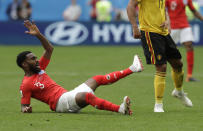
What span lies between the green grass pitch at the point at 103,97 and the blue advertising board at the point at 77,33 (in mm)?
4378

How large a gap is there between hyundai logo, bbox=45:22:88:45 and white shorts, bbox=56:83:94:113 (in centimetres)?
1570

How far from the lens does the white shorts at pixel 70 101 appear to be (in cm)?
807

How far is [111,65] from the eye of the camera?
1684cm

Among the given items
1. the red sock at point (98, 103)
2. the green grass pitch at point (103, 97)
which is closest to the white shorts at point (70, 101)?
the green grass pitch at point (103, 97)

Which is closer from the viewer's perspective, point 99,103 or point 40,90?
point 99,103

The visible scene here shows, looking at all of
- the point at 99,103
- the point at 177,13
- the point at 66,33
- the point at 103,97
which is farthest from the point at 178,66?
the point at 66,33

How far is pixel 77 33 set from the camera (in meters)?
24.0

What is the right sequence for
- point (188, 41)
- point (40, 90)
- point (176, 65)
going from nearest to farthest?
point (40, 90) < point (176, 65) < point (188, 41)

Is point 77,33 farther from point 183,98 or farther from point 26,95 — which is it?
point 26,95

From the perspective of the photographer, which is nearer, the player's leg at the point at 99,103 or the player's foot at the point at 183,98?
the player's leg at the point at 99,103

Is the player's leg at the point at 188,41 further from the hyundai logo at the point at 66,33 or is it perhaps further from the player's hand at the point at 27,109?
the hyundai logo at the point at 66,33

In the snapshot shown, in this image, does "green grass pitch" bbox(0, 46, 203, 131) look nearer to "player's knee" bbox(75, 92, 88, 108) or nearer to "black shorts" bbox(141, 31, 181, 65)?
"player's knee" bbox(75, 92, 88, 108)

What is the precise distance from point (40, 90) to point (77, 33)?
622 inches

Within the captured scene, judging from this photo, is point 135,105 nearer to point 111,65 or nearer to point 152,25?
point 152,25
